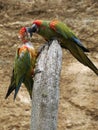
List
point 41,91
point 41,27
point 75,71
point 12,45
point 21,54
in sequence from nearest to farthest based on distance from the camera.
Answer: point 41,91
point 21,54
point 41,27
point 75,71
point 12,45

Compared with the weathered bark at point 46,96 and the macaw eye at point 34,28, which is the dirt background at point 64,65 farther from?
the weathered bark at point 46,96

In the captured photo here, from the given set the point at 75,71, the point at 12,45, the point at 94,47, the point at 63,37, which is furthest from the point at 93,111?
the point at 63,37

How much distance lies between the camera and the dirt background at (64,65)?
5.12m

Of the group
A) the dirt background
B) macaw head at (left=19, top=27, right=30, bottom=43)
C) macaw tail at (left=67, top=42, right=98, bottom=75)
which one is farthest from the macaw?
the dirt background

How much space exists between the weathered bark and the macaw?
0.39 meters

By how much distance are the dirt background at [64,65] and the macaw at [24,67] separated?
285 cm

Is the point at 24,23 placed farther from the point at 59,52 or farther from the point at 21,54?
the point at 59,52

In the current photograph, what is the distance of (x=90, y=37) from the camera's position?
231 inches

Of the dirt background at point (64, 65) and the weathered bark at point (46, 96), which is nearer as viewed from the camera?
the weathered bark at point (46, 96)

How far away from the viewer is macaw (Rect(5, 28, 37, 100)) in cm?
214

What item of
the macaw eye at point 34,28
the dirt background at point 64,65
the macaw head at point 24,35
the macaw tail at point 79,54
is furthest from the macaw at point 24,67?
the dirt background at point 64,65

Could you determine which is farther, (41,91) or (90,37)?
(90,37)

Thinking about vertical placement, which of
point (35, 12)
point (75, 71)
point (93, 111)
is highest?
point (35, 12)

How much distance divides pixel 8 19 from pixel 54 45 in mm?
4502
